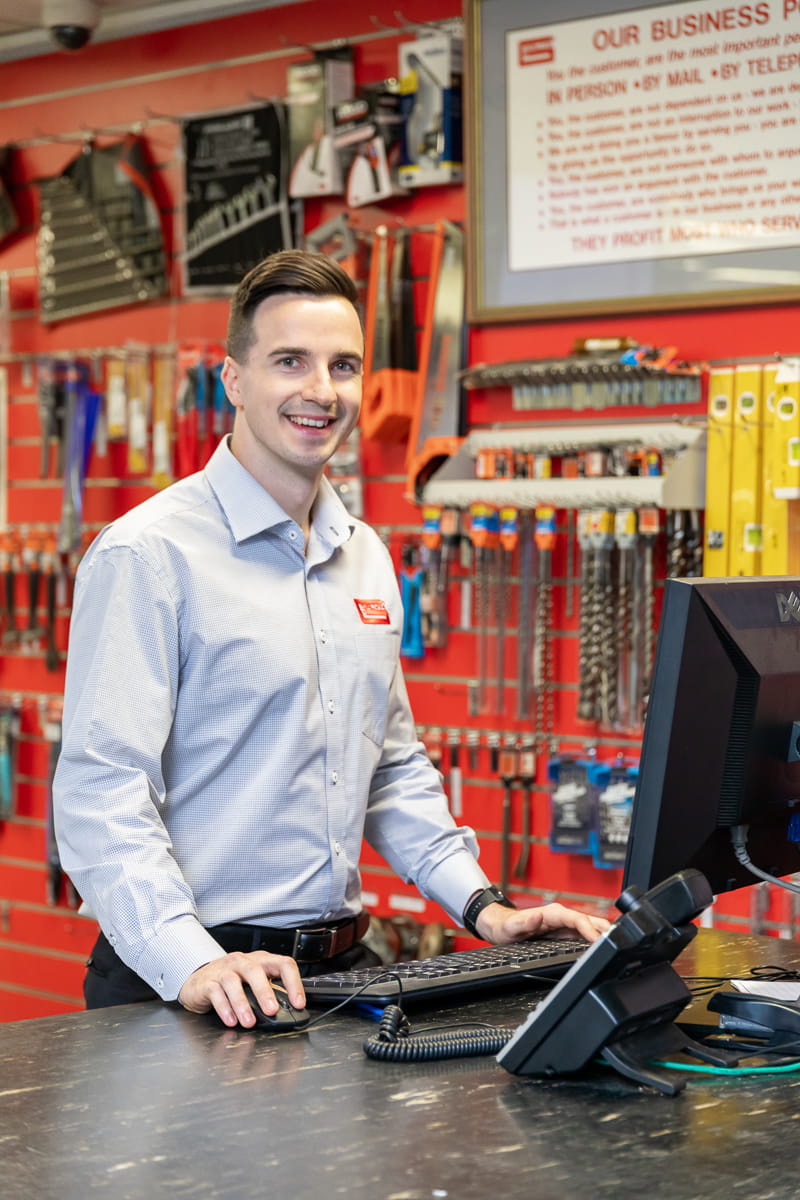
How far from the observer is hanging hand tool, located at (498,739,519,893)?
409 cm

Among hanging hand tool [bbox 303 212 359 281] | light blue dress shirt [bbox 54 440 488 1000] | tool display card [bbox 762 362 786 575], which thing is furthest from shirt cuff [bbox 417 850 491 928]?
hanging hand tool [bbox 303 212 359 281]

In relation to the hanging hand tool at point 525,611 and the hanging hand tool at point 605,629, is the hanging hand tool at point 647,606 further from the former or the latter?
the hanging hand tool at point 525,611

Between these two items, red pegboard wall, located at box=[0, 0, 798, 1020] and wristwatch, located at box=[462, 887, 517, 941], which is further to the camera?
red pegboard wall, located at box=[0, 0, 798, 1020]

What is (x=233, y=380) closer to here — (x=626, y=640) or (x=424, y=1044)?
(x=424, y=1044)

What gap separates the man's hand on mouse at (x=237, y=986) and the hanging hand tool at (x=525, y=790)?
2195 millimetres

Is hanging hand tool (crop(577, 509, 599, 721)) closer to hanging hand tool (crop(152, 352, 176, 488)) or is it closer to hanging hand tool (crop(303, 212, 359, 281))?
hanging hand tool (crop(303, 212, 359, 281))

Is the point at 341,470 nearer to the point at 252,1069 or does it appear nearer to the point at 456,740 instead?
the point at 456,740

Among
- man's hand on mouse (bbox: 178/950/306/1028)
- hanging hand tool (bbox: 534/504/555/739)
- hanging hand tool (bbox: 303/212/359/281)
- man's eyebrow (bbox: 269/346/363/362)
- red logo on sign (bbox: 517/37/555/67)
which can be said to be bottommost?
man's hand on mouse (bbox: 178/950/306/1028)

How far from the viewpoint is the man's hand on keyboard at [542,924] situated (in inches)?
83.4

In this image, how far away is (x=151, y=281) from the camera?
4969 millimetres

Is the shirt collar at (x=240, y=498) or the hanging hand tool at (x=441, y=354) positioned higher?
the hanging hand tool at (x=441, y=354)

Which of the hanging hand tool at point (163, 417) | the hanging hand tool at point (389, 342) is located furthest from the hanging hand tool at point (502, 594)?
the hanging hand tool at point (163, 417)

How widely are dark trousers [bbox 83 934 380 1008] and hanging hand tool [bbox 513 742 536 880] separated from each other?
5.70 ft

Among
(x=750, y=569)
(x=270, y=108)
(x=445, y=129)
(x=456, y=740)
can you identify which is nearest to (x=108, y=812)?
(x=750, y=569)
